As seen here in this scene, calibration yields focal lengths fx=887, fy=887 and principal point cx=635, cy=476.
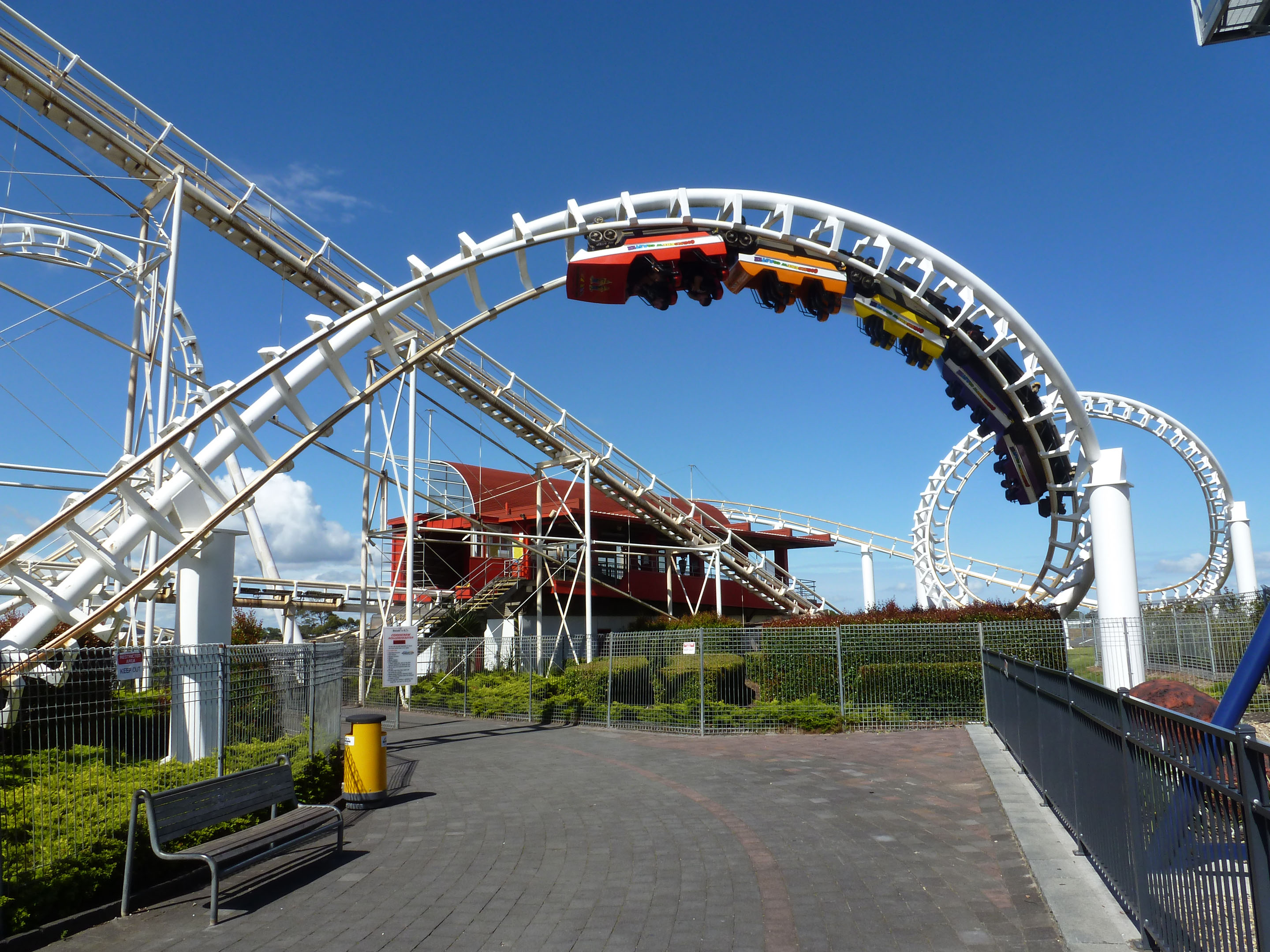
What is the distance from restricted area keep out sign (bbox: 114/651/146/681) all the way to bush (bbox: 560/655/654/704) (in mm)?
12115

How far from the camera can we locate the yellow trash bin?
11070 millimetres

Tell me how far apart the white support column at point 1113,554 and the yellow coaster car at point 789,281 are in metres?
6.84

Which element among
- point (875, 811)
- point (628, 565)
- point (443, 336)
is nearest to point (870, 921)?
point (875, 811)

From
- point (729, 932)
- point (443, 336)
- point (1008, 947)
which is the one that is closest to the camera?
point (1008, 947)

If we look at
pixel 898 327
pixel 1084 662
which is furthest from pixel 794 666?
pixel 898 327

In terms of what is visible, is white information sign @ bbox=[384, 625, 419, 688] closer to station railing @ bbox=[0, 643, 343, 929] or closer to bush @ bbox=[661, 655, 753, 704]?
bush @ bbox=[661, 655, 753, 704]

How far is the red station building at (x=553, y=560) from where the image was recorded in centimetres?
3152

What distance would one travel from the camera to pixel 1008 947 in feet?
18.9

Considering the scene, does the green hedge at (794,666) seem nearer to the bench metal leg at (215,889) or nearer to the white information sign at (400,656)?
the white information sign at (400,656)

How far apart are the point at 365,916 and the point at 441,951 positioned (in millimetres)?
1118

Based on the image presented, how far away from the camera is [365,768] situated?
1109cm

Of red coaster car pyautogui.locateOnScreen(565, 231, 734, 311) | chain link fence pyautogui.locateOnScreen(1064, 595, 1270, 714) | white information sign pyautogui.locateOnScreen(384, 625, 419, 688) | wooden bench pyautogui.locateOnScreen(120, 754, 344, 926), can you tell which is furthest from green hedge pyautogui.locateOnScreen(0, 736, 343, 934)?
chain link fence pyautogui.locateOnScreen(1064, 595, 1270, 714)

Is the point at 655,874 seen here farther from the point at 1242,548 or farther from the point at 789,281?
the point at 1242,548

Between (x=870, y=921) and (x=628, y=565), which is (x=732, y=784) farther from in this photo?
(x=628, y=565)
